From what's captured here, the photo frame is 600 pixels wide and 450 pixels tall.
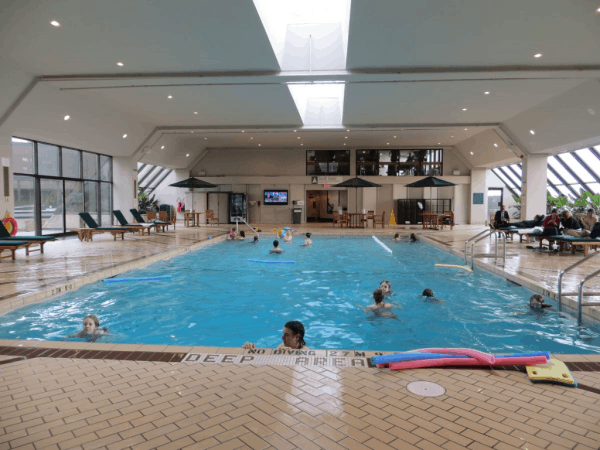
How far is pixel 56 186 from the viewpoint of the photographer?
540 inches

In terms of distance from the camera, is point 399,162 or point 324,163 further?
point 324,163

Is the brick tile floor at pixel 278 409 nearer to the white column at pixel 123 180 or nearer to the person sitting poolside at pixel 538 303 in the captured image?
the person sitting poolside at pixel 538 303

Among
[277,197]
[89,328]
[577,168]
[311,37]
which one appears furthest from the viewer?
[277,197]

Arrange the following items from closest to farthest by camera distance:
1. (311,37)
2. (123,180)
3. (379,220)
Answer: (311,37) → (123,180) → (379,220)

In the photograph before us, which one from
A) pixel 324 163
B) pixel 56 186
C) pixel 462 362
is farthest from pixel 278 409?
pixel 324 163

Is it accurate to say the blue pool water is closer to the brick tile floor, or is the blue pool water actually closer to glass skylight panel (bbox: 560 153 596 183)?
the brick tile floor

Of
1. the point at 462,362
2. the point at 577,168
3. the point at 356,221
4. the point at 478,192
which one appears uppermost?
the point at 577,168

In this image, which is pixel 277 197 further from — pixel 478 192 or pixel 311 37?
pixel 311 37

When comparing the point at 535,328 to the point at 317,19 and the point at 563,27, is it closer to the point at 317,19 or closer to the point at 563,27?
the point at 563,27

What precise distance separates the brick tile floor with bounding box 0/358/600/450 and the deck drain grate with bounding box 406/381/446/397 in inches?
2.2

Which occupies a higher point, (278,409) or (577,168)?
(577,168)

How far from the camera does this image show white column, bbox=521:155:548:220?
15.6 metres

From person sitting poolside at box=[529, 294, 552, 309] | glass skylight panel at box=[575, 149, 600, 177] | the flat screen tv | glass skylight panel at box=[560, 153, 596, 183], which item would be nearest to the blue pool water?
person sitting poolside at box=[529, 294, 552, 309]

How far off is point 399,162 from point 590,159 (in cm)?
915
